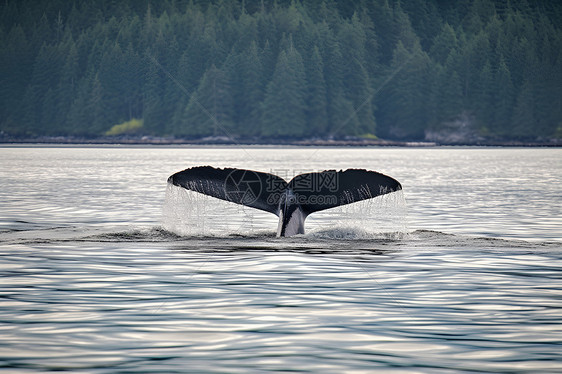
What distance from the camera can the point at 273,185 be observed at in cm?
1509

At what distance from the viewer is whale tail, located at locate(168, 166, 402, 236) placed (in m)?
14.5

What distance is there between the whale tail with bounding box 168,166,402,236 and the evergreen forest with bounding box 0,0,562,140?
456 feet

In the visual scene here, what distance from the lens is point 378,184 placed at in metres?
14.4

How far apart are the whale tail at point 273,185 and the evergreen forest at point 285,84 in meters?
139

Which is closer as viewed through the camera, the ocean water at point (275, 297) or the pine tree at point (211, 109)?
the ocean water at point (275, 297)

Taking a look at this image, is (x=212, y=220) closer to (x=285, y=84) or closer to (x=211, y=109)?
(x=285, y=84)

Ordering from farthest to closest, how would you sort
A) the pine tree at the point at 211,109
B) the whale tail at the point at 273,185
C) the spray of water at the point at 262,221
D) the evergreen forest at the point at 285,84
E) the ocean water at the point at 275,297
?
the evergreen forest at the point at 285,84
the pine tree at the point at 211,109
the spray of water at the point at 262,221
the whale tail at the point at 273,185
the ocean water at the point at 275,297

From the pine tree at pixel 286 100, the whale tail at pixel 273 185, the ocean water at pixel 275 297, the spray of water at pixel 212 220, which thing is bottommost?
the spray of water at pixel 212 220

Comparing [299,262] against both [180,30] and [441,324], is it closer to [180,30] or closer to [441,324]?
[441,324]

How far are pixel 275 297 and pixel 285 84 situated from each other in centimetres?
15332

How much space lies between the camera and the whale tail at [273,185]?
47.4 feet

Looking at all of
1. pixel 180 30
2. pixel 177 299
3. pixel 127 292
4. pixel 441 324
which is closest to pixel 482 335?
pixel 441 324

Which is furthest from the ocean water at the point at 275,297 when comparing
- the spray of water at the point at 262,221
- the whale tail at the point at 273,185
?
the whale tail at the point at 273,185

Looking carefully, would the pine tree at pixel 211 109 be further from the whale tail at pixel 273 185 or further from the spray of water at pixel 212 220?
the whale tail at pixel 273 185
